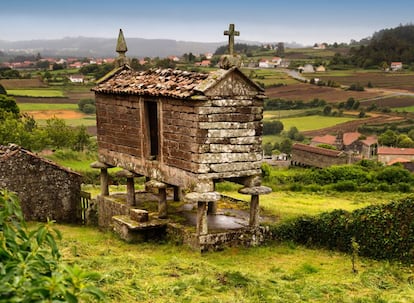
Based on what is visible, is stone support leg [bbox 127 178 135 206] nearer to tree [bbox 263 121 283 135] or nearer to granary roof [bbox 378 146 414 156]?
granary roof [bbox 378 146 414 156]

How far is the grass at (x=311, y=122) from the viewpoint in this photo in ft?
213

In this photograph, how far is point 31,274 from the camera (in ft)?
9.91

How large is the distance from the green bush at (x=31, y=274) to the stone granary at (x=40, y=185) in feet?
43.0

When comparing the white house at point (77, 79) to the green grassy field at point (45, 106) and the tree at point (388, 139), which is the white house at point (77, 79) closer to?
the green grassy field at point (45, 106)

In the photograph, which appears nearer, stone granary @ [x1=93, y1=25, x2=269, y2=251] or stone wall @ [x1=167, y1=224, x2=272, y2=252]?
stone granary @ [x1=93, y1=25, x2=269, y2=251]

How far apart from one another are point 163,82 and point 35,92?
52.4 meters

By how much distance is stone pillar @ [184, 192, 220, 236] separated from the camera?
11844mm

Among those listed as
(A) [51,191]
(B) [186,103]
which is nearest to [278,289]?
Answer: (B) [186,103]

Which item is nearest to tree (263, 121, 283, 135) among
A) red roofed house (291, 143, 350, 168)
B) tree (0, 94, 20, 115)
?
red roofed house (291, 143, 350, 168)

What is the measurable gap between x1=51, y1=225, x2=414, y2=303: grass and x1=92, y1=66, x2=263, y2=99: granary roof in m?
3.81

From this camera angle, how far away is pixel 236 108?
40.4ft

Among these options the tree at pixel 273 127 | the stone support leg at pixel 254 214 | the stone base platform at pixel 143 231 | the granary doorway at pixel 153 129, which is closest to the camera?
the stone support leg at pixel 254 214

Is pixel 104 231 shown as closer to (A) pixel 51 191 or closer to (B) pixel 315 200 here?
(A) pixel 51 191

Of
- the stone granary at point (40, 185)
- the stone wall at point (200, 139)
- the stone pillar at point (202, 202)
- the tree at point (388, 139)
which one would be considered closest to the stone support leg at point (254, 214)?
the stone wall at point (200, 139)
